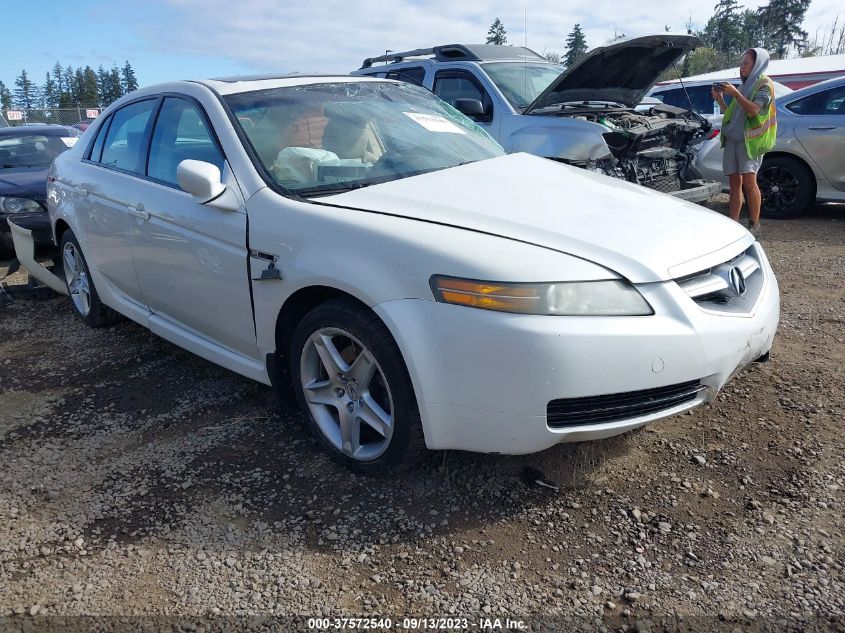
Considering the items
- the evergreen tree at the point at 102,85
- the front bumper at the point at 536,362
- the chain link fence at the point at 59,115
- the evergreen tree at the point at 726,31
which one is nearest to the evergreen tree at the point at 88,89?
the evergreen tree at the point at 102,85

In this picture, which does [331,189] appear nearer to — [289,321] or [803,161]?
[289,321]

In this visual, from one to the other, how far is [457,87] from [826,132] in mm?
4120

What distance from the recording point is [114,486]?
2852mm

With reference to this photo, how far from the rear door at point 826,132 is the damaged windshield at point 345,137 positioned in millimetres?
5543

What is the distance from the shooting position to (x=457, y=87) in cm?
782

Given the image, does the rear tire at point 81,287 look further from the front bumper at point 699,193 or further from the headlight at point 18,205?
the front bumper at point 699,193

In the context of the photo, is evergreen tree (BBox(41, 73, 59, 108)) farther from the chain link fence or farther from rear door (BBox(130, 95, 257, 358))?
rear door (BBox(130, 95, 257, 358))

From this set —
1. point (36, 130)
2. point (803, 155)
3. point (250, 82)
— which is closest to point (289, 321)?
point (250, 82)

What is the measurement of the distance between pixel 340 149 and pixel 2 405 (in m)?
2.29

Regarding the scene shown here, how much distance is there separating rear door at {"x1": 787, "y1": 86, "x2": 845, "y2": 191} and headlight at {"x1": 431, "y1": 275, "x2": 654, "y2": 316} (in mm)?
6642

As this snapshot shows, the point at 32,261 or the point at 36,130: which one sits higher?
the point at 36,130

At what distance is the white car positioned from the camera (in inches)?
→ 90.8

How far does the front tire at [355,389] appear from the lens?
250 centimetres

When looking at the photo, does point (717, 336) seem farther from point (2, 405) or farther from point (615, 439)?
point (2, 405)
